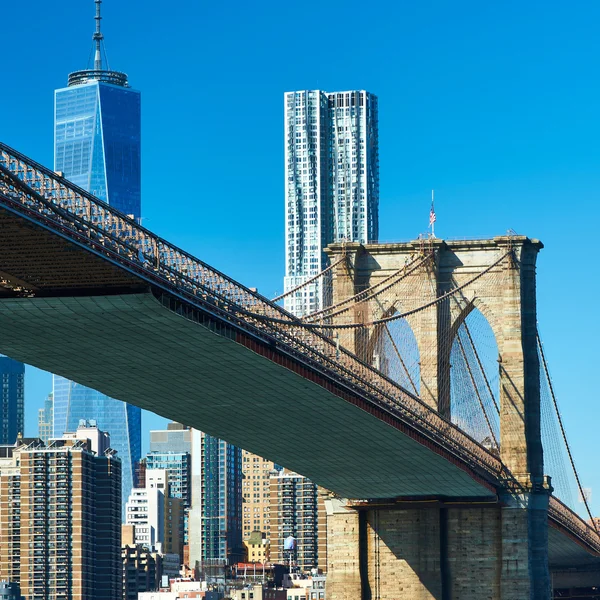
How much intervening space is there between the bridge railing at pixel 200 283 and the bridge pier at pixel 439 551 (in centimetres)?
265

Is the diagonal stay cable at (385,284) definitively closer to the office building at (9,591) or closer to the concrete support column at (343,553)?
the concrete support column at (343,553)

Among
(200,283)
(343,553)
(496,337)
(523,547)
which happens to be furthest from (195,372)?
(343,553)

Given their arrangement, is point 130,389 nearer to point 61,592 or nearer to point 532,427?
point 532,427

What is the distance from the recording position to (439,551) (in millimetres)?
91188

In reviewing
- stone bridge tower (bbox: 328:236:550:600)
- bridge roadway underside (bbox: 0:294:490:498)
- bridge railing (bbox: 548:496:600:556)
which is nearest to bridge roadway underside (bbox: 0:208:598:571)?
bridge roadway underside (bbox: 0:294:490:498)

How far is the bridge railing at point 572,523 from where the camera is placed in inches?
4000

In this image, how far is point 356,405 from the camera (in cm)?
7550

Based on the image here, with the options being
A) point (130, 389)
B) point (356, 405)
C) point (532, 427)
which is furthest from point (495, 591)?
point (130, 389)

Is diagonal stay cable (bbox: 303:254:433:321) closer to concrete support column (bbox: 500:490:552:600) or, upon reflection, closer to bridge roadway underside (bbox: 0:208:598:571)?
bridge roadway underside (bbox: 0:208:598:571)

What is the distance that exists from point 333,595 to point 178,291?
114ft

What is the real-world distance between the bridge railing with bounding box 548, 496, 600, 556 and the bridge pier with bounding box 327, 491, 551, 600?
28.2ft

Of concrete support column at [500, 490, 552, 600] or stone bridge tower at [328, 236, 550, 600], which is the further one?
stone bridge tower at [328, 236, 550, 600]

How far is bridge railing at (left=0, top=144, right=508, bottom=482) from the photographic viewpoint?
51.2m

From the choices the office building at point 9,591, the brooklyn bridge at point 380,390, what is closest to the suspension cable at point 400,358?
the brooklyn bridge at point 380,390
